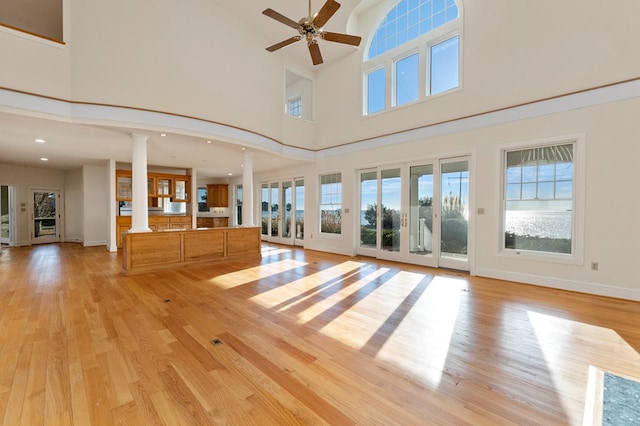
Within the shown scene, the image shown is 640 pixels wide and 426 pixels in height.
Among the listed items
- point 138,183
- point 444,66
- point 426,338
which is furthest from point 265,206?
point 426,338

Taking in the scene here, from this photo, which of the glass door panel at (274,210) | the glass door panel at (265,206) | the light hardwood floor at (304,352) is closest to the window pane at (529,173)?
the light hardwood floor at (304,352)

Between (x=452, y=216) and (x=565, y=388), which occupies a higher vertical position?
(x=452, y=216)

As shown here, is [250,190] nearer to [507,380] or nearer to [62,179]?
[507,380]

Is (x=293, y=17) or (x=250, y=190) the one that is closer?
(x=293, y=17)

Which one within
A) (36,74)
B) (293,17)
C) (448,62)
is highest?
(293,17)

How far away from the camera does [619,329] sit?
289cm

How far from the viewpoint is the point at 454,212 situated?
5602 mm

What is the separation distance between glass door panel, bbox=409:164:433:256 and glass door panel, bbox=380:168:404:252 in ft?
1.04

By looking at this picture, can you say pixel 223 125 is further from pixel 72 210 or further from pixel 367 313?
pixel 72 210

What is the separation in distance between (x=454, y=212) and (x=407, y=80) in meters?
3.24

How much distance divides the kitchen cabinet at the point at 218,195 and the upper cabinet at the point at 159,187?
96.7 inches

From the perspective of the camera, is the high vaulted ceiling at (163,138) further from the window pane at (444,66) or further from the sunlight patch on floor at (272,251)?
the sunlight patch on floor at (272,251)

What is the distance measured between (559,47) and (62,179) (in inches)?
560

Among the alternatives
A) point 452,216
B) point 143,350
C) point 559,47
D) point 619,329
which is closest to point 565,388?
point 619,329
